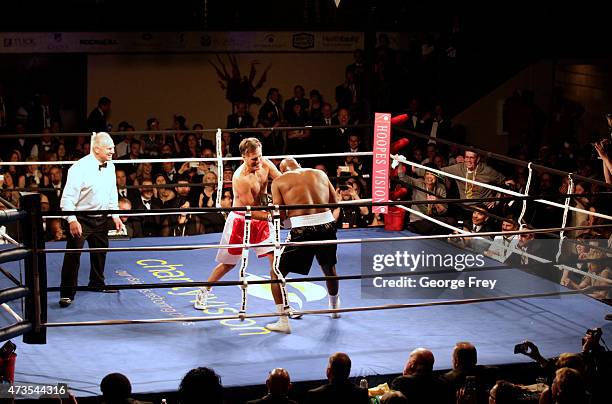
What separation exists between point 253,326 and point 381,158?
2.63 metres

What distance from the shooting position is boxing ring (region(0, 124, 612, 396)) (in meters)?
5.04

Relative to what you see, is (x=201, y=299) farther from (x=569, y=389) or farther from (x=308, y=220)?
(x=569, y=389)

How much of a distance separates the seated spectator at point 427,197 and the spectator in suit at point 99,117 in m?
3.62

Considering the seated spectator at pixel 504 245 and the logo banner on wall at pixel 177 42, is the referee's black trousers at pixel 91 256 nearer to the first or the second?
the seated spectator at pixel 504 245

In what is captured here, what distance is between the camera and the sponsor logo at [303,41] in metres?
11.4

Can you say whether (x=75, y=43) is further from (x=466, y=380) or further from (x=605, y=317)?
(x=466, y=380)

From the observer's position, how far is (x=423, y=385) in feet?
13.6

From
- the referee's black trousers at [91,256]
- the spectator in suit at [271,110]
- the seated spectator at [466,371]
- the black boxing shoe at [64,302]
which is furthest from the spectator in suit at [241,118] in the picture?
the seated spectator at [466,371]

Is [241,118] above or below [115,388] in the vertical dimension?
above

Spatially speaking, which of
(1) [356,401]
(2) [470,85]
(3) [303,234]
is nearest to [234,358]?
(3) [303,234]

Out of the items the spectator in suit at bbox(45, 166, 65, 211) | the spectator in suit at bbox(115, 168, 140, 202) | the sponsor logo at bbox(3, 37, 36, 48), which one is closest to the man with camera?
A: the spectator in suit at bbox(115, 168, 140, 202)

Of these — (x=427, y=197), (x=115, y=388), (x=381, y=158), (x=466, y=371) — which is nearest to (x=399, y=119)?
(x=381, y=158)

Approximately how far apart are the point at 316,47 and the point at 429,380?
781 cm

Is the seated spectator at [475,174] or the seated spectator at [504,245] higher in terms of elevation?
the seated spectator at [475,174]
